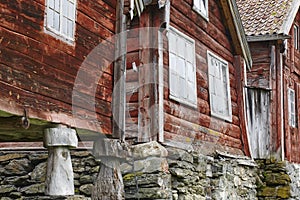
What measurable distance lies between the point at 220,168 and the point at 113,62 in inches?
193

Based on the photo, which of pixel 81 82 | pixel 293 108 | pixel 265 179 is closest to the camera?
pixel 81 82

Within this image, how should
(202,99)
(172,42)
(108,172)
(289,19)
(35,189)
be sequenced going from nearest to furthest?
(108,172)
(35,189)
(172,42)
(202,99)
(289,19)

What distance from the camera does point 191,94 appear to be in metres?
11.2

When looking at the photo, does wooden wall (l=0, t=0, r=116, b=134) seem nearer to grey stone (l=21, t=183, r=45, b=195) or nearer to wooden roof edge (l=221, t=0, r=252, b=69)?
grey stone (l=21, t=183, r=45, b=195)

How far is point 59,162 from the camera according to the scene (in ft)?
21.5

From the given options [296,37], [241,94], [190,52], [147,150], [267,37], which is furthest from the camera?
[296,37]

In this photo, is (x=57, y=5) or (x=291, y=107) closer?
(x=57, y=5)

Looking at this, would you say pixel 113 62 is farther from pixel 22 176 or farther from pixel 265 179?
pixel 265 179

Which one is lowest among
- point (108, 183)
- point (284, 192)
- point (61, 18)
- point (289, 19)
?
point (284, 192)

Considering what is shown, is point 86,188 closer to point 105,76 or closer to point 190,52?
point 105,76

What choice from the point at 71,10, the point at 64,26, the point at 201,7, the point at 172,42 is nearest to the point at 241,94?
the point at 201,7

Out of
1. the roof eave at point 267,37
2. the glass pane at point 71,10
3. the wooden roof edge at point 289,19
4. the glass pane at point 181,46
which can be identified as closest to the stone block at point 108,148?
the glass pane at point 71,10

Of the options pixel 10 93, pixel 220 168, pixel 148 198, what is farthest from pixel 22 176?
pixel 220 168

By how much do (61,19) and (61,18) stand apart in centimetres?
1
